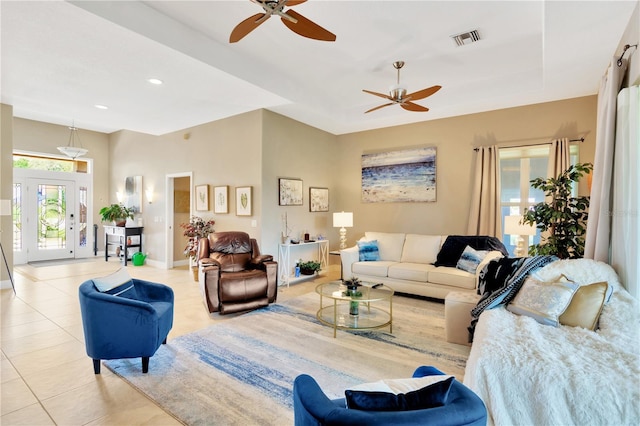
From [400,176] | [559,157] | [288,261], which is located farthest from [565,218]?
[288,261]

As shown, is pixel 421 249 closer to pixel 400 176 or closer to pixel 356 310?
pixel 400 176

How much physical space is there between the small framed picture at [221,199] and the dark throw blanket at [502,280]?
166 inches

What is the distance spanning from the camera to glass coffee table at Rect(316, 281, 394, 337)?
3.28m

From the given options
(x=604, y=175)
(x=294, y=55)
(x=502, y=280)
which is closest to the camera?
(x=604, y=175)

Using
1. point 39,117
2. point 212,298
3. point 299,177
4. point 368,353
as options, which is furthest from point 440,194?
point 39,117

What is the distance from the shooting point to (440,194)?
5.66 meters

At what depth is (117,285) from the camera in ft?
8.91

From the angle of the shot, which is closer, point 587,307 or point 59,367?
point 587,307

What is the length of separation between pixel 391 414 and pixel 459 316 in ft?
7.65

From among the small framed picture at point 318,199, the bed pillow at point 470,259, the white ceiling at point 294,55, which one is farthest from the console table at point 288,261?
the bed pillow at point 470,259

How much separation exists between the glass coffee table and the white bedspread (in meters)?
1.33

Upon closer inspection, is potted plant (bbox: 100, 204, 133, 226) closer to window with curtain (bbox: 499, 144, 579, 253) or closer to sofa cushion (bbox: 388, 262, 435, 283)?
sofa cushion (bbox: 388, 262, 435, 283)

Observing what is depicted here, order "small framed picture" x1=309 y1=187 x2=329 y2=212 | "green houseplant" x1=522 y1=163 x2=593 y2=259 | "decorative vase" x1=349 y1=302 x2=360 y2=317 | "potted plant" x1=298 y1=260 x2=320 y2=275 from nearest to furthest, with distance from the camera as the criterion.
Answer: "green houseplant" x1=522 y1=163 x2=593 y2=259 < "decorative vase" x1=349 y1=302 x2=360 y2=317 < "potted plant" x1=298 y1=260 x2=320 y2=275 < "small framed picture" x1=309 y1=187 x2=329 y2=212

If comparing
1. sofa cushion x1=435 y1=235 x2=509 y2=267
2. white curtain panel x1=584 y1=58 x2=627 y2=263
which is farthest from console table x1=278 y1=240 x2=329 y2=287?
white curtain panel x1=584 y1=58 x2=627 y2=263
